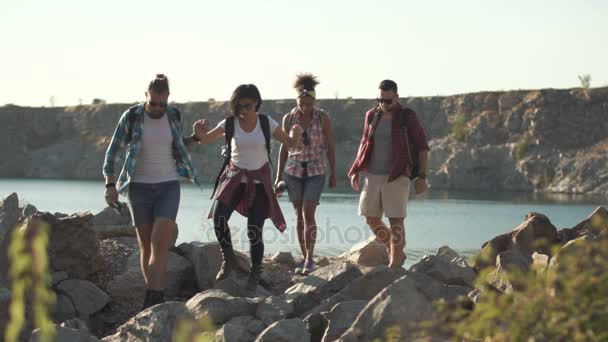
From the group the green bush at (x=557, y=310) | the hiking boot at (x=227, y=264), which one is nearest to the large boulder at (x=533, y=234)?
the hiking boot at (x=227, y=264)

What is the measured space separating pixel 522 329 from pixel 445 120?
6567cm

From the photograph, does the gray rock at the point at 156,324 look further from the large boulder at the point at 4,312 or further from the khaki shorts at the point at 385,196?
the khaki shorts at the point at 385,196

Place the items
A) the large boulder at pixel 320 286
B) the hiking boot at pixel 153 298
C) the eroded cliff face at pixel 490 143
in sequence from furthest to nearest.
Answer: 1. the eroded cliff face at pixel 490 143
2. the hiking boot at pixel 153 298
3. the large boulder at pixel 320 286

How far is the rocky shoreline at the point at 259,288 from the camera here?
710cm

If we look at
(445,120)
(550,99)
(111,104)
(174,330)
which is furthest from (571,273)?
(111,104)

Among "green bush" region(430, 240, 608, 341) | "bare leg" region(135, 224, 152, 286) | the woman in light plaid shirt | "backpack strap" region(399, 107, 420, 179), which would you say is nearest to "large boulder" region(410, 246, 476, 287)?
"backpack strap" region(399, 107, 420, 179)

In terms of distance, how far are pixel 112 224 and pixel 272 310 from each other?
16.5 feet

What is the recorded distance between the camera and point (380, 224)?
10383 millimetres

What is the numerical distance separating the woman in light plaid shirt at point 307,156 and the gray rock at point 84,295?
1.92m

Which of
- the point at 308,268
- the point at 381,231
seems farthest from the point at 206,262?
the point at 381,231

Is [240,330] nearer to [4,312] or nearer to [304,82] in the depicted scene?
[4,312]

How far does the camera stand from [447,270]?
9094 millimetres

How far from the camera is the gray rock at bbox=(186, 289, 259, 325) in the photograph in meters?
7.90

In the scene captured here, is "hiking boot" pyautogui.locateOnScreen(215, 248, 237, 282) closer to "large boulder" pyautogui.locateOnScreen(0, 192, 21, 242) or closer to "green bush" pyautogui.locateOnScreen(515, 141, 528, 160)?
"large boulder" pyautogui.locateOnScreen(0, 192, 21, 242)
